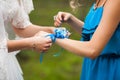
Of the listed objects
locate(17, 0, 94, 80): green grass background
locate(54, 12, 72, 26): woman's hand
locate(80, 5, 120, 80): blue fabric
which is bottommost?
locate(17, 0, 94, 80): green grass background

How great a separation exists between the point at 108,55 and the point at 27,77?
14.1 ft

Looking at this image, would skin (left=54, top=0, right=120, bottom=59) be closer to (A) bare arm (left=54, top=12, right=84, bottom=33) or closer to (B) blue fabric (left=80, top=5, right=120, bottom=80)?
(B) blue fabric (left=80, top=5, right=120, bottom=80)

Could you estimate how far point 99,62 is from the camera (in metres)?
3.65

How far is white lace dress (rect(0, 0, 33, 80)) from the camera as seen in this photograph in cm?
361

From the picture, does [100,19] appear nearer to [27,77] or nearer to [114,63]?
[114,63]

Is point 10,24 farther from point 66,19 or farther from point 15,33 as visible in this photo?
point 66,19

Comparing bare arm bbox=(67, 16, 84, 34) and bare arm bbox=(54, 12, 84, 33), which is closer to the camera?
bare arm bbox=(54, 12, 84, 33)

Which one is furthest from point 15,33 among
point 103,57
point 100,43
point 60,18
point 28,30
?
point 100,43

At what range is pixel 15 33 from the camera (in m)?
4.10

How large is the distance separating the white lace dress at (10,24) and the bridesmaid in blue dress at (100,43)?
0.85 feet

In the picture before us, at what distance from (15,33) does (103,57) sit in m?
0.74

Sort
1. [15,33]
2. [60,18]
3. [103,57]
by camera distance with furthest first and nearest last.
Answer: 1. [15,33]
2. [60,18]
3. [103,57]

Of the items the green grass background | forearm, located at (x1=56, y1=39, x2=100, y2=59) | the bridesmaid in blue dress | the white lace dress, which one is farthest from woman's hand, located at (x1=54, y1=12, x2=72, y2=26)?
the green grass background

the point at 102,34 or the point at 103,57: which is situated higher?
the point at 102,34
